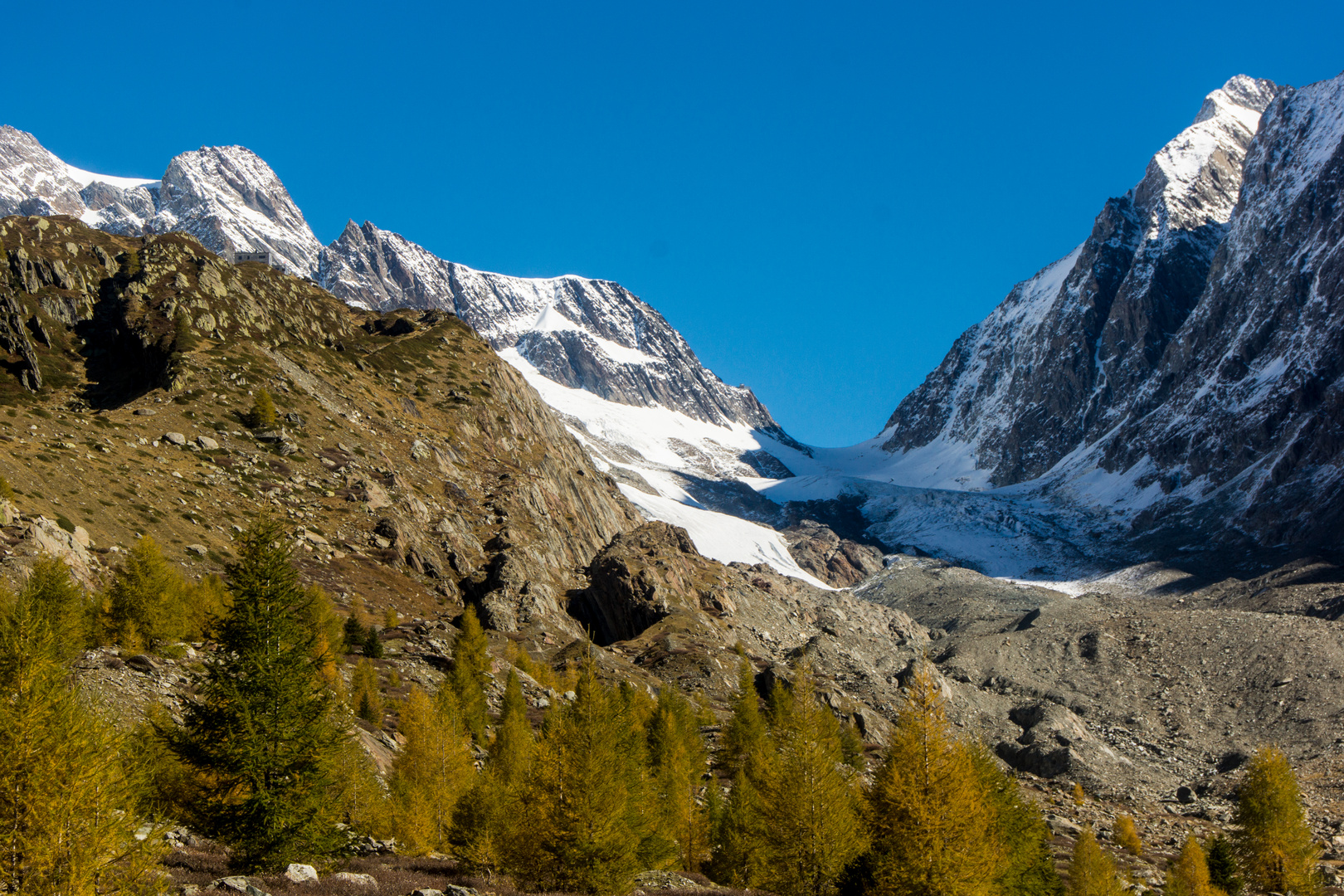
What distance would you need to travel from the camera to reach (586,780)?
25.8 metres

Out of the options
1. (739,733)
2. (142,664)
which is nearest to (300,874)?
(142,664)

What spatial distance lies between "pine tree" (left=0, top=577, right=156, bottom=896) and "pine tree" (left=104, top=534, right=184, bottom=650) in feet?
77.8

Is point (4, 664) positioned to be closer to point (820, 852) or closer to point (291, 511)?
point (820, 852)

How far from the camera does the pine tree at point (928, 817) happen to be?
A: 74.5 ft

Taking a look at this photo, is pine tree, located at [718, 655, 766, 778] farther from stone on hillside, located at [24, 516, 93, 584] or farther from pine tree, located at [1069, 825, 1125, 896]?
stone on hillside, located at [24, 516, 93, 584]

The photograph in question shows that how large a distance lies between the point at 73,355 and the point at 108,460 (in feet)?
116

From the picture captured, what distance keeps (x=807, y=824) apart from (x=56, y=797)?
→ 18.8m

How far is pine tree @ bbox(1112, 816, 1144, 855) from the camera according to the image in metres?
53.6

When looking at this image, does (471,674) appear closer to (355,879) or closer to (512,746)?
(512,746)

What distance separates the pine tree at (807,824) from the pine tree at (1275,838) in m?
35.7

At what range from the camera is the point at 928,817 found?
22891 millimetres

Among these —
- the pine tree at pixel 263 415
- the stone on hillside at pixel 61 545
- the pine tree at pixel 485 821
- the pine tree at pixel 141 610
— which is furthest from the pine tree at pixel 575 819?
the pine tree at pixel 263 415

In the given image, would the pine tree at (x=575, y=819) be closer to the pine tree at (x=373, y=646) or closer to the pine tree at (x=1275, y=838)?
the pine tree at (x=373, y=646)

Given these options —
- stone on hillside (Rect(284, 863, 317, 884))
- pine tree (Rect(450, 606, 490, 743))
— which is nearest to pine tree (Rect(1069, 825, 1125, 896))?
pine tree (Rect(450, 606, 490, 743))
